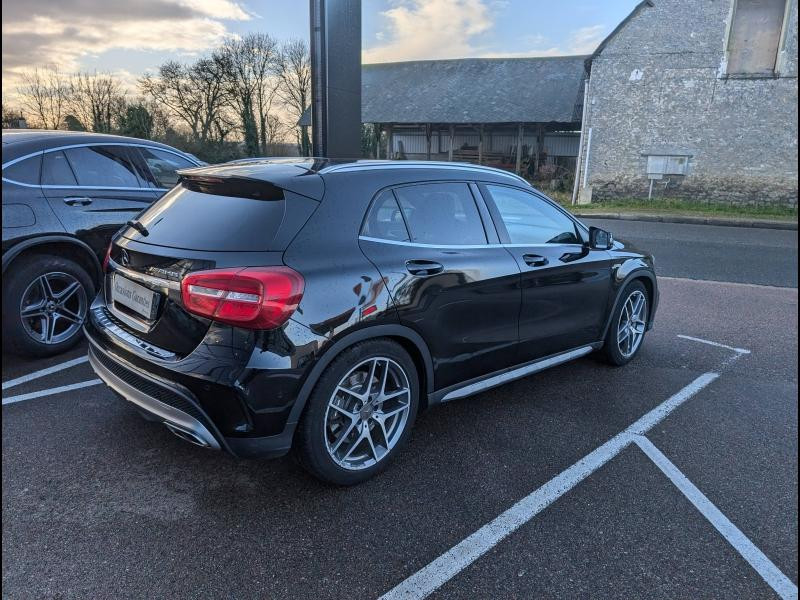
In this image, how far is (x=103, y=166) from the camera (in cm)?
479

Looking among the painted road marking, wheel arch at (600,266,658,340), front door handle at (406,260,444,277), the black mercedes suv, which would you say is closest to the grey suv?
the black mercedes suv

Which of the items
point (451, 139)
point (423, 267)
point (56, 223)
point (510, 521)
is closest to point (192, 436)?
point (423, 267)

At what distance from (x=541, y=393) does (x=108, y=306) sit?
9.72 ft

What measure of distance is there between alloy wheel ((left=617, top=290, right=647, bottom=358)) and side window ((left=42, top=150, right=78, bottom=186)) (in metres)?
4.72

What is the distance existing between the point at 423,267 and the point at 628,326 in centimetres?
251

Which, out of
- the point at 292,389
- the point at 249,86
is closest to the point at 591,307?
the point at 292,389

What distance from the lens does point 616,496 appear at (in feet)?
9.11

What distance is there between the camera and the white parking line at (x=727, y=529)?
2.24 metres

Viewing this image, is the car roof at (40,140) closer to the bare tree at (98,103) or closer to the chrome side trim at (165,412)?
the chrome side trim at (165,412)

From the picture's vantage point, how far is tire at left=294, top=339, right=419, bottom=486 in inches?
102

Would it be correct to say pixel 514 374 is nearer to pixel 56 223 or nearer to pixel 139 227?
pixel 139 227

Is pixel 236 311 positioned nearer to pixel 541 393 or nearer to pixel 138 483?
pixel 138 483

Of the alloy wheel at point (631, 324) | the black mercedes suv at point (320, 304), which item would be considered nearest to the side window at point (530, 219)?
the black mercedes suv at point (320, 304)

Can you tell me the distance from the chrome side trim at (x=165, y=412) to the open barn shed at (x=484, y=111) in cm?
2529
